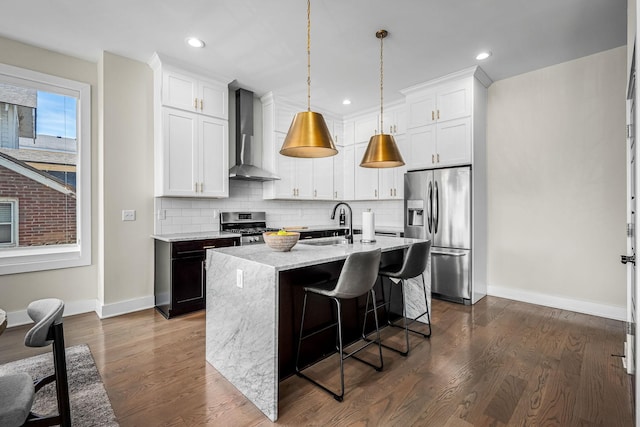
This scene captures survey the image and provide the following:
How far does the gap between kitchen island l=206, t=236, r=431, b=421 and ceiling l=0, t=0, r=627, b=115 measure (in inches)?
79.8

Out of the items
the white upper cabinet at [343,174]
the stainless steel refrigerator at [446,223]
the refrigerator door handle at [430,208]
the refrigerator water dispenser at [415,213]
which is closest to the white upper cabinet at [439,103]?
the stainless steel refrigerator at [446,223]

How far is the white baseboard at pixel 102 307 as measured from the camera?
10.7 feet

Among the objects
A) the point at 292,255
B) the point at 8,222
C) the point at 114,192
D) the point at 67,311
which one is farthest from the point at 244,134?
the point at 67,311

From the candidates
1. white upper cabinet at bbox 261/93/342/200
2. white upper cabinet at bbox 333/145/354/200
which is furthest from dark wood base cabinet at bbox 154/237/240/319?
white upper cabinet at bbox 333/145/354/200

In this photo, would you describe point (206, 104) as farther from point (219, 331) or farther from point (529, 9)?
point (529, 9)

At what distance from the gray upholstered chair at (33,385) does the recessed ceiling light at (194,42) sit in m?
2.73

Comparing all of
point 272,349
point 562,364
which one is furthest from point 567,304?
point 272,349

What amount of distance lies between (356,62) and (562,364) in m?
3.45

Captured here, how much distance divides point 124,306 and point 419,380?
3.18 metres

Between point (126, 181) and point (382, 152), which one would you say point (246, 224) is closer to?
point (126, 181)

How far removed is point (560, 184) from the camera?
12.1ft

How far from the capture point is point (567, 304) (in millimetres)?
3637

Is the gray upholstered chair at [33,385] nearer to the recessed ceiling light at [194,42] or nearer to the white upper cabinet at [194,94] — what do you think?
the recessed ceiling light at [194,42]

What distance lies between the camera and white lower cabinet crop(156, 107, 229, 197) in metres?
3.65
